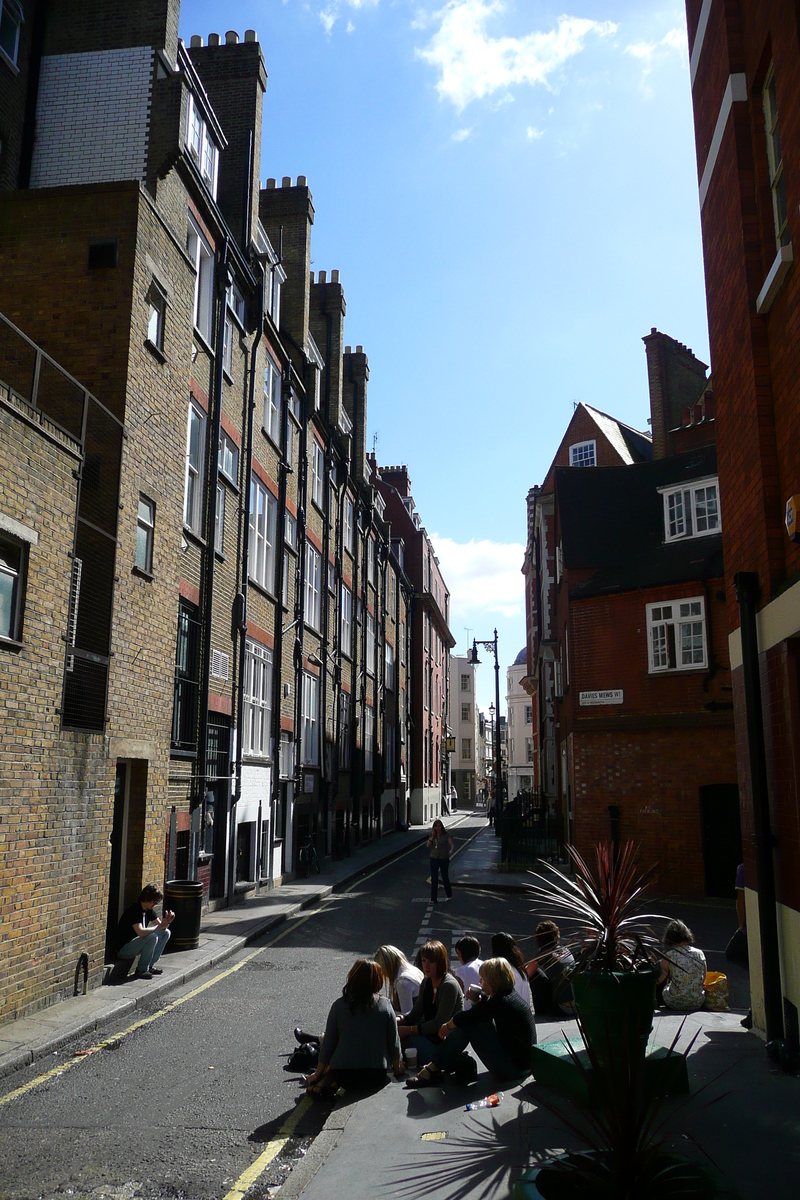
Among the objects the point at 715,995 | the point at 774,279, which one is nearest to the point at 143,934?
the point at 715,995

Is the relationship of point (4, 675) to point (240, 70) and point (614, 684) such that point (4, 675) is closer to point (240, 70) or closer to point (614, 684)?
point (614, 684)

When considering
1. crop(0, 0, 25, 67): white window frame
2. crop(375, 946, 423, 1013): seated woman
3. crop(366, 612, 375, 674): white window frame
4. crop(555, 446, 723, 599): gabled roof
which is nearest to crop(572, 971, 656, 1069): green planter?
crop(375, 946, 423, 1013): seated woman

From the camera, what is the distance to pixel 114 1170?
518 cm

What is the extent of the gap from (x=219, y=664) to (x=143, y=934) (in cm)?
706

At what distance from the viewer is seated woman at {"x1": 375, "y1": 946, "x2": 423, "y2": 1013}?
7773 millimetres

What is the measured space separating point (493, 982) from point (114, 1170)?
111 inches

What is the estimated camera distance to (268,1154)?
5496 millimetres

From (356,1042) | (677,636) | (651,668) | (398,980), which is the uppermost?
(677,636)

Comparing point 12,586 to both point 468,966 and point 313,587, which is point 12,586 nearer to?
point 468,966

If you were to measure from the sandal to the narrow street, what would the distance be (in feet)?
2.31

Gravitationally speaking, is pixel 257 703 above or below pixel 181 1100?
above

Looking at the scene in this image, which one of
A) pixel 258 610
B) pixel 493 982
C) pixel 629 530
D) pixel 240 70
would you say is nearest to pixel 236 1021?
pixel 493 982

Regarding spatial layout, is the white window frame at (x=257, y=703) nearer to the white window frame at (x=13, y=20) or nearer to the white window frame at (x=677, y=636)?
the white window frame at (x=677, y=636)

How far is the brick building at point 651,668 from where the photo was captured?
18.5 meters
